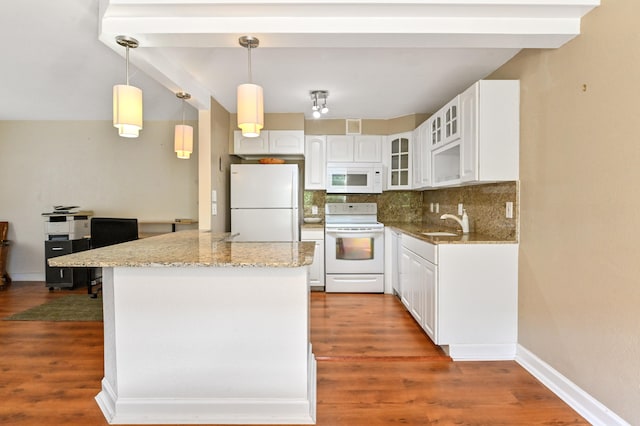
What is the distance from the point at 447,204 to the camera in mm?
3668

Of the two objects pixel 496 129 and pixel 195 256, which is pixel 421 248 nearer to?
pixel 496 129

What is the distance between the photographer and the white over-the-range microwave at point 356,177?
4.22 meters

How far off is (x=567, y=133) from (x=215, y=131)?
3.07 metres

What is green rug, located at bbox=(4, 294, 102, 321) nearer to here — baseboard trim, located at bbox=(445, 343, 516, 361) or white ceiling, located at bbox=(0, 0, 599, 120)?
white ceiling, located at bbox=(0, 0, 599, 120)

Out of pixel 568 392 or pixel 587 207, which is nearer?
pixel 587 207

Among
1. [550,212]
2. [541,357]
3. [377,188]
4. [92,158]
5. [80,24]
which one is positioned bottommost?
[541,357]

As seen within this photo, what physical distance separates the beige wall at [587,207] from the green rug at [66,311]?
377 cm

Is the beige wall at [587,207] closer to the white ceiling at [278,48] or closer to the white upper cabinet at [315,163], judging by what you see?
the white ceiling at [278,48]

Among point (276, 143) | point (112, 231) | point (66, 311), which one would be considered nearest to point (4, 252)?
point (66, 311)

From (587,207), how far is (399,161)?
253 cm

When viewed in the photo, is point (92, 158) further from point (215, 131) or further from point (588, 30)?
point (588, 30)

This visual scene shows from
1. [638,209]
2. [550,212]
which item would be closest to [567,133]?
[550,212]

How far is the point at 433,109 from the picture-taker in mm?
3879

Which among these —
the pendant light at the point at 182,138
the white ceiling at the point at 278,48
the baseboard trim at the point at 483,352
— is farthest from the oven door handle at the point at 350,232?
the pendant light at the point at 182,138
